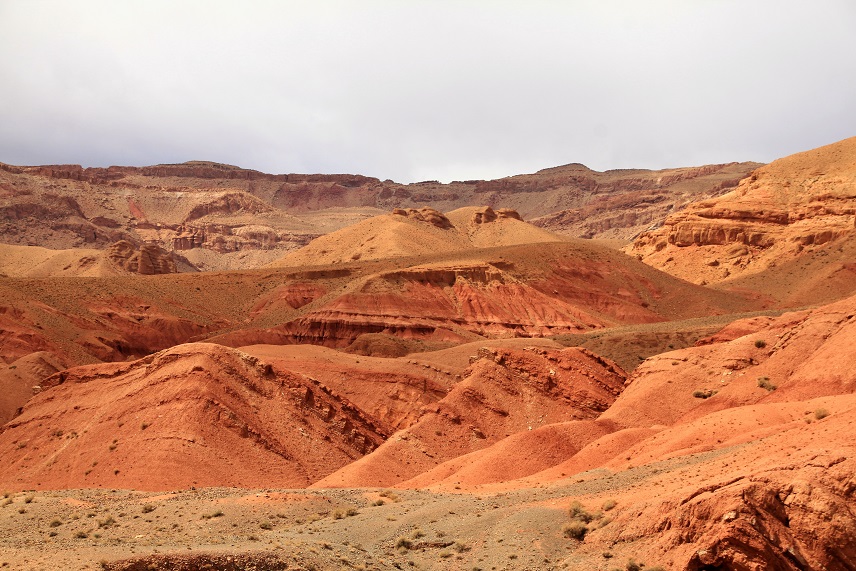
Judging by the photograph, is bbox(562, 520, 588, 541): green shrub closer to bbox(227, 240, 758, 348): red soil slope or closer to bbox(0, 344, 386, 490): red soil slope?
bbox(0, 344, 386, 490): red soil slope

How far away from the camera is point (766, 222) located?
10912cm

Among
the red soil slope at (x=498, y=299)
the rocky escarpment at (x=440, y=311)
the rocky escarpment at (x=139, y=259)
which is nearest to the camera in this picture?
the rocky escarpment at (x=440, y=311)

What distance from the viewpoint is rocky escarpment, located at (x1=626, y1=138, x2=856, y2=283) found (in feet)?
341

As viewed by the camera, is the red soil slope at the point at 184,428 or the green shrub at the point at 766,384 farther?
the red soil slope at the point at 184,428

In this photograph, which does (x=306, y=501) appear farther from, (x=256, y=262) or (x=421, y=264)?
(x=256, y=262)

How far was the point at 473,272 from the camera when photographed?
89.9 metres

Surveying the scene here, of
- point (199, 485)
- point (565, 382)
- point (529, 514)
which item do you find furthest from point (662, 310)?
point (529, 514)

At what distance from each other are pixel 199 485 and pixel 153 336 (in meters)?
46.7

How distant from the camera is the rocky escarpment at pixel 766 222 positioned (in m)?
104

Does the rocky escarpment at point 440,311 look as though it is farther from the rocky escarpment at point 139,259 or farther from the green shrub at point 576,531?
the green shrub at point 576,531

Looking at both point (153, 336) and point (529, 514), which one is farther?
point (153, 336)

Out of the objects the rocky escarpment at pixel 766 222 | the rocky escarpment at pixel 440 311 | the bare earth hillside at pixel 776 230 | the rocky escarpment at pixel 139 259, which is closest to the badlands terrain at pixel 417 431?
the rocky escarpment at pixel 440 311

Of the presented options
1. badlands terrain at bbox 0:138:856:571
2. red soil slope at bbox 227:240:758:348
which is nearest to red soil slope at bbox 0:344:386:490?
badlands terrain at bbox 0:138:856:571

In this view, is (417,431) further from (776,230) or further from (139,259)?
(139,259)
